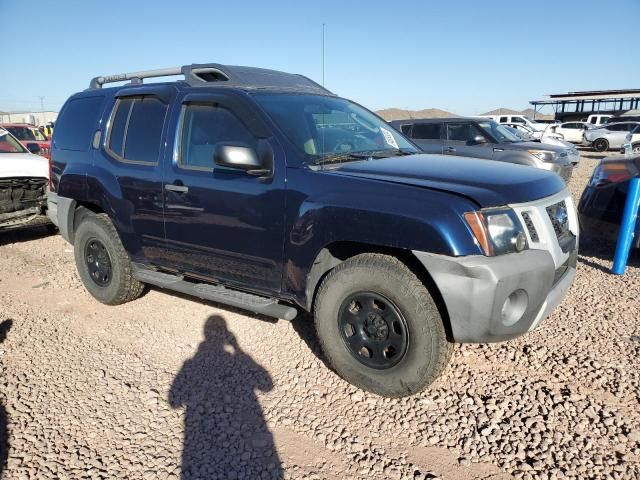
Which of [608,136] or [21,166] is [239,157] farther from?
[608,136]

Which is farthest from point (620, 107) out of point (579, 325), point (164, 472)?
point (164, 472)

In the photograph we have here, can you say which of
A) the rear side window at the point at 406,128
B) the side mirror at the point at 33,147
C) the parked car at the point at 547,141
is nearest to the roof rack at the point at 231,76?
the rear side window at the point at 406,128

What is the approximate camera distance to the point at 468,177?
296 cm

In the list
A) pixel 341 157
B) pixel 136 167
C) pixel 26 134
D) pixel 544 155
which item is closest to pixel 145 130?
pixel 136 167

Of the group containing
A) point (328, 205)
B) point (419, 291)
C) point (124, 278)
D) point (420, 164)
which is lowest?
point (124, 278)

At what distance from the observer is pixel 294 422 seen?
289 cm

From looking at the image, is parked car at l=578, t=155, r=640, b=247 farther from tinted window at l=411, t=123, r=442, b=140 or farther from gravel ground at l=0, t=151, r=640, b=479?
tinted window at l=411, t=123, r=442, b=140

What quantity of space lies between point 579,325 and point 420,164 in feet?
6.32

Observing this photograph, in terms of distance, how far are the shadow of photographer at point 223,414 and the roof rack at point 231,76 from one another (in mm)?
2063

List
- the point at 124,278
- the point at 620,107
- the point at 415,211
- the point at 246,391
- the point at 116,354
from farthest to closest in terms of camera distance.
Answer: the point at 620,107 < the point at 124,278 < the point at 116,354 < the point at 246,391 < the point at 415,211

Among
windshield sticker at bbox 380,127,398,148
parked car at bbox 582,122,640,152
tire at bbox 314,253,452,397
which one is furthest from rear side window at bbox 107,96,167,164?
parked car at bbox 582,122,640,152

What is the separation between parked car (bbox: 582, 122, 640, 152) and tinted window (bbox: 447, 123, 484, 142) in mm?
17207

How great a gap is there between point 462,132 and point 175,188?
8.16 meters

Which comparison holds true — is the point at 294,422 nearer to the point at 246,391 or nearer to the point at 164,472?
the point at 246,391
